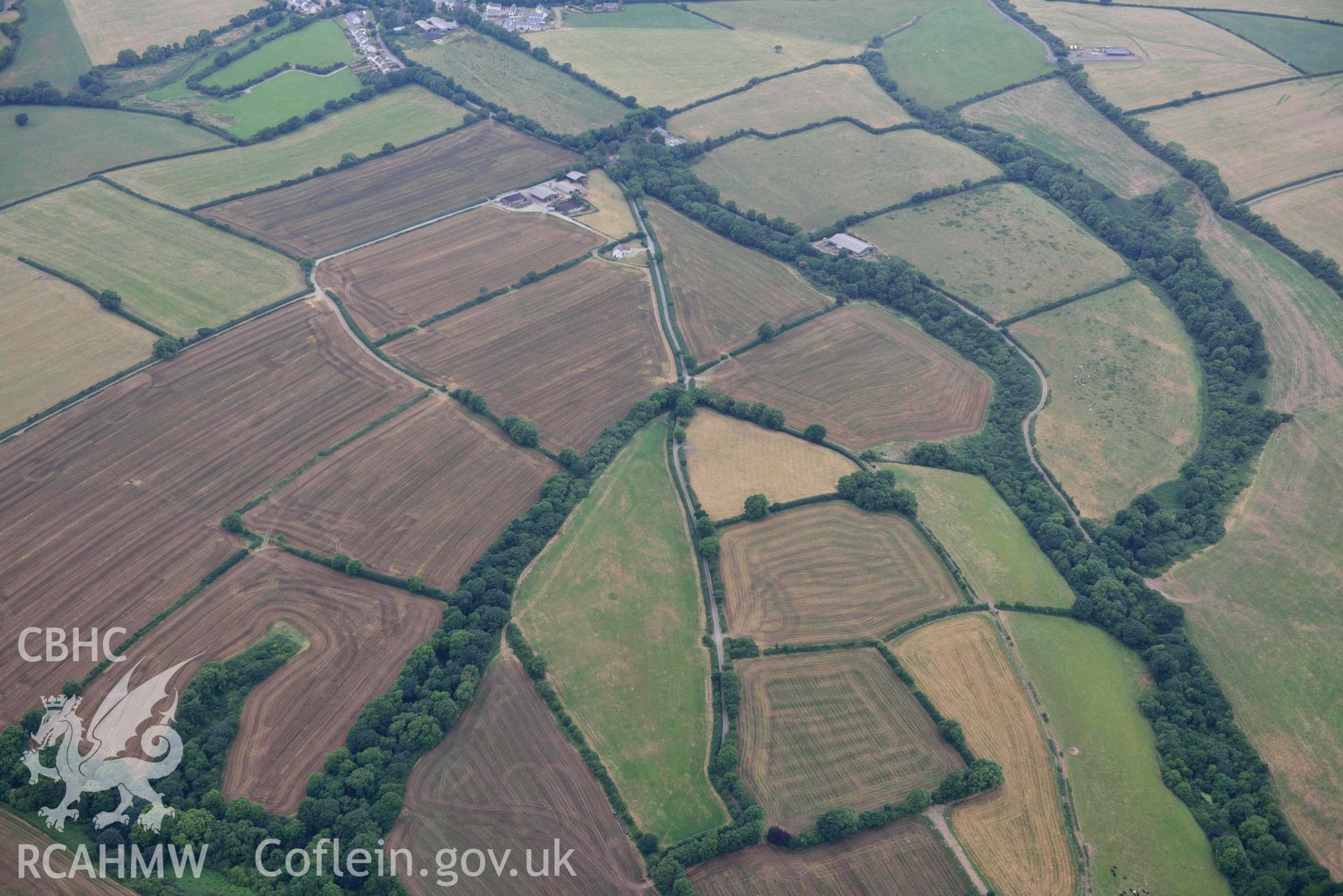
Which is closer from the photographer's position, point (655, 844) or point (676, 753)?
point (655, 844)

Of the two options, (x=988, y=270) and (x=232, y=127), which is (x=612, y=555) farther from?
(x=232, y=127)

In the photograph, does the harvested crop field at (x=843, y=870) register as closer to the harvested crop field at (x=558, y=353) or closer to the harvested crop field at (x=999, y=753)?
the harvested crop field at (x=999, y=753)

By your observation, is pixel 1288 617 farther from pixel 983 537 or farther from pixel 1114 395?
pixel 1114 395

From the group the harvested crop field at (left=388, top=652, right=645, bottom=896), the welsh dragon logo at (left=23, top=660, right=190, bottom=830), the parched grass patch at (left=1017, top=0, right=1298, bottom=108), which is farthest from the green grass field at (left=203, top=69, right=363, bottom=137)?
the parched grass patch at (left=1017, top=0, right=1298, bottom=108)

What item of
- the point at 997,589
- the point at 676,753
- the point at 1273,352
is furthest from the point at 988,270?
the point at 676,753

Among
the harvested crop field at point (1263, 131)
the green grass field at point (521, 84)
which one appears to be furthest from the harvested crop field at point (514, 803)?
the harvested crop field at point (1263, 131)

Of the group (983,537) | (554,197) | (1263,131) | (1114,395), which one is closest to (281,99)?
(554,197)

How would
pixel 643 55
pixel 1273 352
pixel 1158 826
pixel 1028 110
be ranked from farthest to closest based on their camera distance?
pixel 643 55
pixel 1028 110
pixel 1273 352
pixel 1158 826

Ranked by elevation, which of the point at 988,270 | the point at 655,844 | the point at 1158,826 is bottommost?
the point at 1158,826
